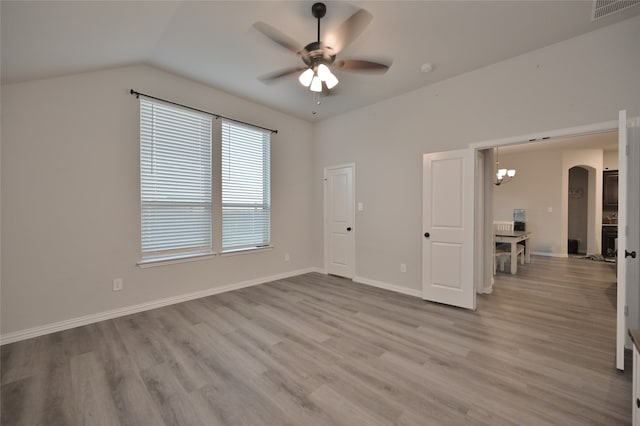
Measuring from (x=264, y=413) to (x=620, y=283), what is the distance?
9.30 ft

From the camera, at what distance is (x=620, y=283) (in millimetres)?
2061

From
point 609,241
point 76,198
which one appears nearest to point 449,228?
point 76,198

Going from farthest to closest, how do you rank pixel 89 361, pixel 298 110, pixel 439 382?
pixel 298 110
pixel 89 361
pixel 439 382

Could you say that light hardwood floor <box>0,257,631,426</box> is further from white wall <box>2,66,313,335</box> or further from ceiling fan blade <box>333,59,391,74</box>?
ceiling fan blade <box>333,59,391,74</box>

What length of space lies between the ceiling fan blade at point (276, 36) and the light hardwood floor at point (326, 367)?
8.70 feet

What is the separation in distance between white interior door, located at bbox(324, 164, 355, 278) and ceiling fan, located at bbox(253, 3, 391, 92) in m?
2.40

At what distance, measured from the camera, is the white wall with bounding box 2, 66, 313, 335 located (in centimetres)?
258

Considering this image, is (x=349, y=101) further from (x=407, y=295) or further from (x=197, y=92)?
(x=407, y=295)

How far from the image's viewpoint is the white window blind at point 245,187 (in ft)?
13.7

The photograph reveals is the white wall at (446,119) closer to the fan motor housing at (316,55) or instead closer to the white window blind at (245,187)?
the white window blind at (245,187)

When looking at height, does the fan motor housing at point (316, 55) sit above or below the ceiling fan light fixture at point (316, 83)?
above

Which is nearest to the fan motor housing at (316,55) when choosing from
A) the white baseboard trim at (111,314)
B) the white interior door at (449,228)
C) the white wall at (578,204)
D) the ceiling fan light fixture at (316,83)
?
the ceiling fan light fixture at (316,83)

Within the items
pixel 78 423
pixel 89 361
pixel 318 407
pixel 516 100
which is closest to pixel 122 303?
pixel 89 361

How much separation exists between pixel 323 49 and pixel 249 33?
3.06 ft
